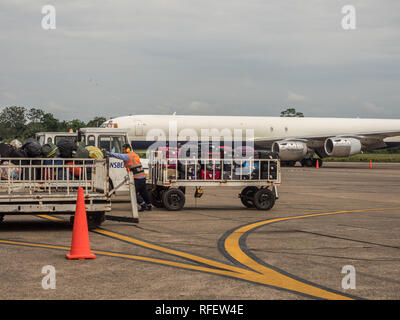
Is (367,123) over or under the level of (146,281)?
over

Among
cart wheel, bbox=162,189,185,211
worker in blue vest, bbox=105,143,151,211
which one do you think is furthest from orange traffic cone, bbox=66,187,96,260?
cart wheel, bbox=162,189,185,211

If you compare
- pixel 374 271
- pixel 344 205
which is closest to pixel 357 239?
pixel 374 271

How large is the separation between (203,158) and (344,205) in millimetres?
4670

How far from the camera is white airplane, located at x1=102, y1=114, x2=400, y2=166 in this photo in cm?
4428

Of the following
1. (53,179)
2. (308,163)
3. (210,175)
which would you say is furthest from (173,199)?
(308,163)

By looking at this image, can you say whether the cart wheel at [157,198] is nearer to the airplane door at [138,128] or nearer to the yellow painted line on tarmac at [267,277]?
the yellow painted line on tarmac at [267,277]

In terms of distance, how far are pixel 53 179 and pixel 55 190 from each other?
55 cm

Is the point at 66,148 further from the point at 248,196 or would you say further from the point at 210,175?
the point at 248,196

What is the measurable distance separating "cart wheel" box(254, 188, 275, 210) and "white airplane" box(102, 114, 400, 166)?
27.2m

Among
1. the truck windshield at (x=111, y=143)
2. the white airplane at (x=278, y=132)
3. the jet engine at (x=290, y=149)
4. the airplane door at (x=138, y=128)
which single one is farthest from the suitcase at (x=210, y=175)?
the jet engine at (x=290, y=149)

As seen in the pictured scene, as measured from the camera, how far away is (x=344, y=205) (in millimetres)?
17516

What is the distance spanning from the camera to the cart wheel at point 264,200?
1581 centimetres
